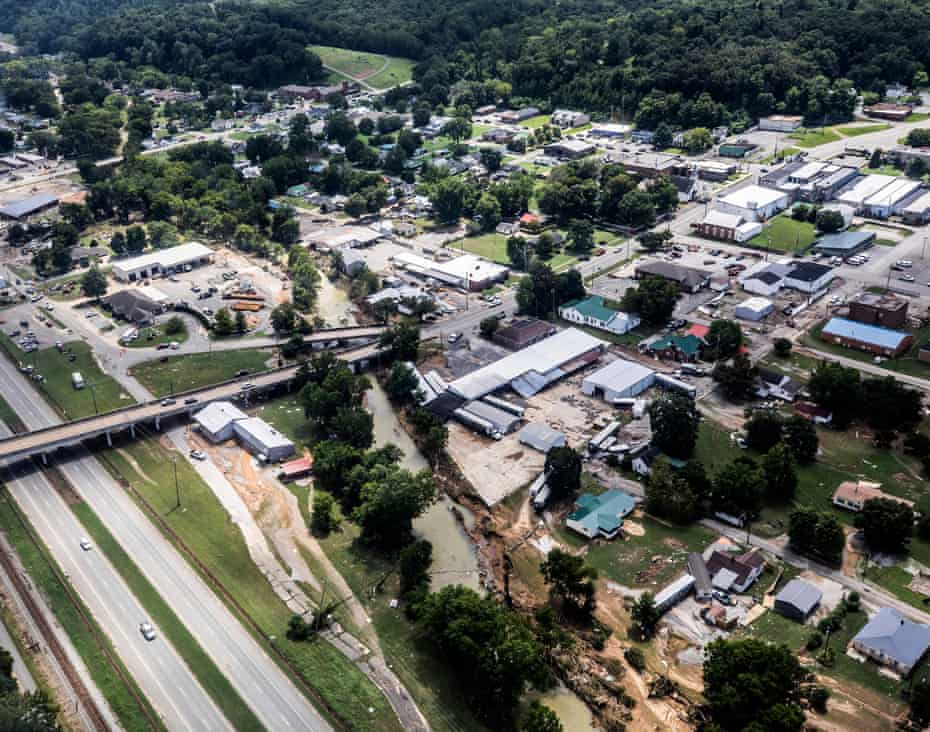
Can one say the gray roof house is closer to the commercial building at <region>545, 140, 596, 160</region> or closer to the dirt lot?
the dirt lot

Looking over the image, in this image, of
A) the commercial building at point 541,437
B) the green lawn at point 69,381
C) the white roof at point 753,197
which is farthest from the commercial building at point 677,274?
the green lawn at point 69,381

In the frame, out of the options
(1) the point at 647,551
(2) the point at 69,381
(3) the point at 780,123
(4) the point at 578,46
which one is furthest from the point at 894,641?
(4) the point at 578,46

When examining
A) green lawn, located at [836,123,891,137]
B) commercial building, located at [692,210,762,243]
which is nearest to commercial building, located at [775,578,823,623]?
commercial building, located at [692,210,762,243]

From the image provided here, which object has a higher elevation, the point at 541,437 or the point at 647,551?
the point at 647,551

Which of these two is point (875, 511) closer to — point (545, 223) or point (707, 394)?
point (707, 394)

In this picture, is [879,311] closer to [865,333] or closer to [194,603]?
[865,333]
